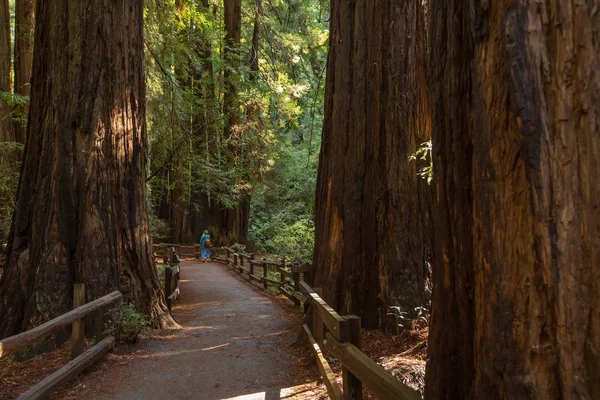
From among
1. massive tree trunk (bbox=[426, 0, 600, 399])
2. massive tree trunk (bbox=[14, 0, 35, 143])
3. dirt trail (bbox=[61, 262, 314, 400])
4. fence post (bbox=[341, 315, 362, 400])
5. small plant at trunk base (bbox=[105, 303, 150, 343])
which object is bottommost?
dirt trail (bbox=[61, 262, 314, 400])

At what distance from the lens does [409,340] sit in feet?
20.9

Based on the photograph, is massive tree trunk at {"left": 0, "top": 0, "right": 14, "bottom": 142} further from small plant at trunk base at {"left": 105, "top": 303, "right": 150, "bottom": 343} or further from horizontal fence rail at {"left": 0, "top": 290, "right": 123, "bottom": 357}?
horizontal fence rail at {"left": 0, "top": 290, "right": 123, "bottom": 357}

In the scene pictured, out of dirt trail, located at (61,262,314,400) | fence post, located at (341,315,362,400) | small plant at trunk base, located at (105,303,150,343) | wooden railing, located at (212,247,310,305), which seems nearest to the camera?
fence post, located at (341,315,362,400)

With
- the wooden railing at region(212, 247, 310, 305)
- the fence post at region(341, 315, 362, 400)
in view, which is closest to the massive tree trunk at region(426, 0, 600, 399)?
the fence post at region(341, 315, 362, 400)

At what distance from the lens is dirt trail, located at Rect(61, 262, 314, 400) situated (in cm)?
601

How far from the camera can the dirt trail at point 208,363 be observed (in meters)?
6.01

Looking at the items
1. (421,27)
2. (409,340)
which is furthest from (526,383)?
(421,27)

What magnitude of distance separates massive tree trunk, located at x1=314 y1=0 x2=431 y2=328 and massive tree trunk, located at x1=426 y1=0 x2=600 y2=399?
3.95m

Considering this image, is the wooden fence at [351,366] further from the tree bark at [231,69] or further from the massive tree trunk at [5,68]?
the tree bark at [231,69]

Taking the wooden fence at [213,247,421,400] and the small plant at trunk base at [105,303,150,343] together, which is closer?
the wooden fence at [213,247,421,400]

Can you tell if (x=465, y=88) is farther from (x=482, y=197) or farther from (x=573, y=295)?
(x=573, y=295)

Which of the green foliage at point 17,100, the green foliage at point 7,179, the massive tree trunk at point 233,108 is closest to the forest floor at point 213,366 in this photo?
the green foliage at point 7,179

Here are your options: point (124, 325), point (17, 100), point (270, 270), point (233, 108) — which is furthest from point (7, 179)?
point (270, 270)

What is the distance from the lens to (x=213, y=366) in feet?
23.7
